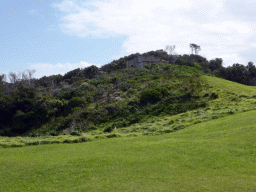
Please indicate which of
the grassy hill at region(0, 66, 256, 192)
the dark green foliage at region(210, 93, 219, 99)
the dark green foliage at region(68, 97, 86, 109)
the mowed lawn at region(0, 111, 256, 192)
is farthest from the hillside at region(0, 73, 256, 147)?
the dark green foliage at region(68, 97, 86, 109)

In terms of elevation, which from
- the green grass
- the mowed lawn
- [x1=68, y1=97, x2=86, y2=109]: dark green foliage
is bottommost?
the mowed lawn

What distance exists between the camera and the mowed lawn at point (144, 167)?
611 cm

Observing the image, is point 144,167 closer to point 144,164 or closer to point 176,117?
point 144,164

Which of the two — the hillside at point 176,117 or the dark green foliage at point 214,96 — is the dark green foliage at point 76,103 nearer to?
the hillside at point 176,117

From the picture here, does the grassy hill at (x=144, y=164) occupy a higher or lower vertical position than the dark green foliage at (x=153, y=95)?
lower

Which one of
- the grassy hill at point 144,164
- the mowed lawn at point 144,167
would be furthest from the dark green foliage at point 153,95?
the mowed lawn at point 144,167

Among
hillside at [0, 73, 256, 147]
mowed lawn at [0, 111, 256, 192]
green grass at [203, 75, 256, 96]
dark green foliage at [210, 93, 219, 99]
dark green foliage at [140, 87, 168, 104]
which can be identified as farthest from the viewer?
dark green foliage at [140, 87, 168, 104]

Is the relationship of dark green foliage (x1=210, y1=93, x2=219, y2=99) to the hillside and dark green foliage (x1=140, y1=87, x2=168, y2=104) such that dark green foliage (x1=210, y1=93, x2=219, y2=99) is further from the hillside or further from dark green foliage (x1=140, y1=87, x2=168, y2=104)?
dark green foliage (x1=140, y1=87, x2=168, y2=104)

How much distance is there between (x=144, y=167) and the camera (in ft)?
24.3

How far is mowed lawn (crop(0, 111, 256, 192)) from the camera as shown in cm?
611

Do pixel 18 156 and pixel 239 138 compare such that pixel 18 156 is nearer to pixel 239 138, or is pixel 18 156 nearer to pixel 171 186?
pixel 171 186

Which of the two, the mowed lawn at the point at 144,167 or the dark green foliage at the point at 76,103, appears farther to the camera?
the dark green foliage at the point at 76,103

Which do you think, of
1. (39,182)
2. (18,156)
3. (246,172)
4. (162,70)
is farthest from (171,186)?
(162,70)

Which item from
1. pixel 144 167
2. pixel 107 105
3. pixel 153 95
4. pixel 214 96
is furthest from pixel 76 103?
pixel 144 167
